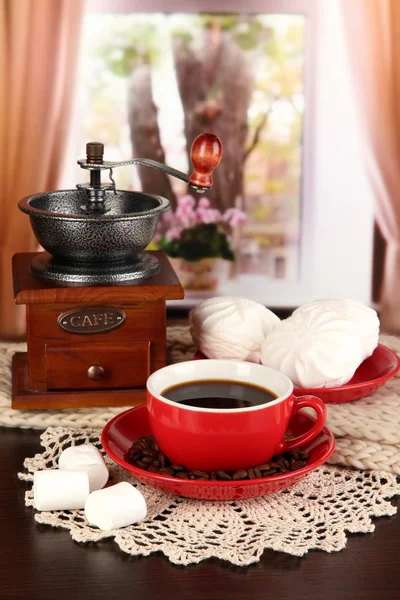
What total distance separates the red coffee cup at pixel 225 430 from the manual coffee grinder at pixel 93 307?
0.23 m

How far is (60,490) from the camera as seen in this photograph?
2.84ft

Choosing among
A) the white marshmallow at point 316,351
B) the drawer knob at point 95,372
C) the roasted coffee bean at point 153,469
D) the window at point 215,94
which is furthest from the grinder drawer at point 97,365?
the window at point 215,94

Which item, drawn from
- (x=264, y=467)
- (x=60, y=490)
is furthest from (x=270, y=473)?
(x=60, y=490)

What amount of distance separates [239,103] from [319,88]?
301 millimetres

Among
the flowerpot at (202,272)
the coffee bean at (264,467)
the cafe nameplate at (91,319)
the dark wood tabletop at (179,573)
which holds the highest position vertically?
the cafe nameplate at (91,319)

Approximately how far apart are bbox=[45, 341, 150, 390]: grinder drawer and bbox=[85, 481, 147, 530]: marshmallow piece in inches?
12.6

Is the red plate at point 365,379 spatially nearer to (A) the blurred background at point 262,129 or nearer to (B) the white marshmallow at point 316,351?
(B) the white marshmallow at point 316,351

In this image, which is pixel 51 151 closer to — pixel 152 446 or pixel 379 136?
pixel 379 136

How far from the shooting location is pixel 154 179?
312 cm

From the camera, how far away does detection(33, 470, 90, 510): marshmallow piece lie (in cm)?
87

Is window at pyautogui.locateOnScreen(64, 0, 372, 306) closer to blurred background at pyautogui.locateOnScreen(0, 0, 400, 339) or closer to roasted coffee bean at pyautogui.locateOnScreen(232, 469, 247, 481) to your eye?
blurred background at pyautogui.locateOnScreen(0, 0, 400, 339)

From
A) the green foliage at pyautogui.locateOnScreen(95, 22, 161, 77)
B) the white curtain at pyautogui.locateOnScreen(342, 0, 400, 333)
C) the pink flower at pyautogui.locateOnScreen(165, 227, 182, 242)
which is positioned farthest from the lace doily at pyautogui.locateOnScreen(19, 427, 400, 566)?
the green foliage at pyautogui.locateOnScreen(95, 22, 161, 77)

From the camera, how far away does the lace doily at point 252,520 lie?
809 mm

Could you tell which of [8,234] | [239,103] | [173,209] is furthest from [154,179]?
[8,234]
